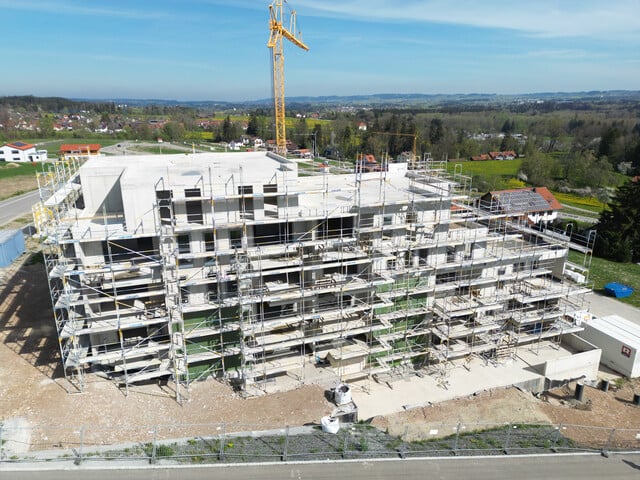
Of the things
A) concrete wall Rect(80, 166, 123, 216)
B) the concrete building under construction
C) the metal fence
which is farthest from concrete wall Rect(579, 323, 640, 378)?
concrete wall Rect(80, 166, 123, 216)

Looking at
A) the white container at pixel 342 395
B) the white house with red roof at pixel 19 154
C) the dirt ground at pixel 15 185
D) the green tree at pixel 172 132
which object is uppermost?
the green tree at pixel 172 132

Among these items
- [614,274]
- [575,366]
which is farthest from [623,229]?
[575,366]

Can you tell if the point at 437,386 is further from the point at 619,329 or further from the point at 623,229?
the point at 623,229

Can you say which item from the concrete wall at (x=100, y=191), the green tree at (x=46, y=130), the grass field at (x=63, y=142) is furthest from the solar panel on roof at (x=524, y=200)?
the green tree at (x=46, y=130)

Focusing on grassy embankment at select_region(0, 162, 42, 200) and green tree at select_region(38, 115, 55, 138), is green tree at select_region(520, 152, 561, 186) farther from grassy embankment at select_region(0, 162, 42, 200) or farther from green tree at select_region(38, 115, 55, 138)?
green tree at select_region(38, 115, 55, 138)

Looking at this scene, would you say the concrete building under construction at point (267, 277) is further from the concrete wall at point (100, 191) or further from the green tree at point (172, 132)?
the green tree at point (172, 132)

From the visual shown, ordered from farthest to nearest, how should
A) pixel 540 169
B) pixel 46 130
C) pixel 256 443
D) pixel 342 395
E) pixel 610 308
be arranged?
pixel 46 130, pixel 540 169, pixel 610 308, pixel 342 395, pixel 256 443
